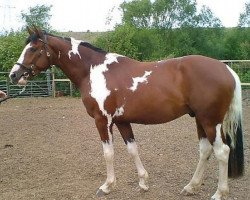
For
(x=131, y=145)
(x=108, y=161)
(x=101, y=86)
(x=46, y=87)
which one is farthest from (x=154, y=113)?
(x=46, y=87)

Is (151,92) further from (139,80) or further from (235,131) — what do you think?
(235,131)

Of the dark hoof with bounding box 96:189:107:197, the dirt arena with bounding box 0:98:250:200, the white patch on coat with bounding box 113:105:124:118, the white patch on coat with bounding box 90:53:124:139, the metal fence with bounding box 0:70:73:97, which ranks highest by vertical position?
the white patch on coat with bounding box 90:53:124:139

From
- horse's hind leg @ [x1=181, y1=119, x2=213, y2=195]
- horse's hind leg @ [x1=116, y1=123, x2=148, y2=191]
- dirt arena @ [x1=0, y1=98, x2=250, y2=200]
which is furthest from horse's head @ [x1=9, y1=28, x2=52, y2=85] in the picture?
horse's hind leg @ [x1=181, y1=119, x2=213, y2=195]

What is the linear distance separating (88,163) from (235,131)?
2.61 metres

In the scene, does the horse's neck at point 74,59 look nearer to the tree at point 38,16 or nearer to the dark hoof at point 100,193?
the dark hoof at point 100,193

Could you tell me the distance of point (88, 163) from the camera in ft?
19.6

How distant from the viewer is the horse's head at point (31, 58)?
183 inches

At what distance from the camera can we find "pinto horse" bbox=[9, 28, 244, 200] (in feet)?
13.7

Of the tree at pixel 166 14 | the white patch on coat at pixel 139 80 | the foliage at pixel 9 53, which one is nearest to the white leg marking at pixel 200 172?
the white patch on coat at pixel 139 80

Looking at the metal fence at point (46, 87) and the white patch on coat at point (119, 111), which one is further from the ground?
the white patch on coat at point (119, 111)

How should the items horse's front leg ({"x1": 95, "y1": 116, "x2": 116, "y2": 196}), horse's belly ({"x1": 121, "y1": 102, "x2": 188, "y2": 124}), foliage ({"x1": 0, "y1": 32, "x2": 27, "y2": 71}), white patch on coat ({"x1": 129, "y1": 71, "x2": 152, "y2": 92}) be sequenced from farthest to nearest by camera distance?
foliage ({"x1": 0, "y1": 32, "x2": 27, "y2": 71}), horse's front leg ({"x1": 95, "y1": 116, "x2": 116, "y2": 196}), white patch on coat ({"x1": 129, "y1": 71, "x2": 152, "y2": 92}), horse's belly ({"x1": 121, "y1": 102, "x2": 188, "y2": 124})

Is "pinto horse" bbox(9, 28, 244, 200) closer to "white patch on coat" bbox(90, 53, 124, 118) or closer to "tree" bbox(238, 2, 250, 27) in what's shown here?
"white patch on coat" bbox(90, 53, 124, 118)

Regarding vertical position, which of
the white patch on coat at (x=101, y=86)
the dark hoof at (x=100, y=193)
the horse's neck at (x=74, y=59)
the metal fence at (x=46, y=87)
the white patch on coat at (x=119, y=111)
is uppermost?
the horse's neck at (x=74, y=59)

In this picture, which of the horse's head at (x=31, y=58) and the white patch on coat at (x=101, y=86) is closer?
the white patch on coat at (x=101, y=86)
